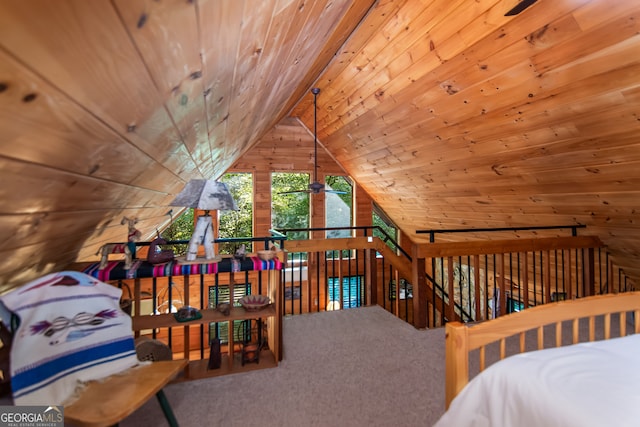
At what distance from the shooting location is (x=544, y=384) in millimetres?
1014

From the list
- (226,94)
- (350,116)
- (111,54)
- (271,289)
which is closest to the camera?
(111,54)

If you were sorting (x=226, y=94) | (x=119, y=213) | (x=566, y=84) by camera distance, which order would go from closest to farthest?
(x=226, y=94) → (x=119, y=213) → (x=566, y=84)

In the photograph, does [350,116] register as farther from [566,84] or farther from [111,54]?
[111,54]

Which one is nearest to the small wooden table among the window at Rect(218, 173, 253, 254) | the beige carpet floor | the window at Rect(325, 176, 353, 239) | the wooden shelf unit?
the beige carpet floor

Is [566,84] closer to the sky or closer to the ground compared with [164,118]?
closer to the sky

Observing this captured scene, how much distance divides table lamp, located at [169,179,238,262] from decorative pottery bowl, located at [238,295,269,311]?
40 centimetres

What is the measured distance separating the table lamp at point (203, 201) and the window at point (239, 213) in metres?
4.01

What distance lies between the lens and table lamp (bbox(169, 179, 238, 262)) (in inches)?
78.8

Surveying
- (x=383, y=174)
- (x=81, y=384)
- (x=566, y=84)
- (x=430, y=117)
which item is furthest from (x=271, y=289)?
(x=383, y=174)

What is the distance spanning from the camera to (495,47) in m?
2.12

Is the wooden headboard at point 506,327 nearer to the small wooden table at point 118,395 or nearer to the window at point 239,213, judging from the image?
the small wooden table at point 118,395

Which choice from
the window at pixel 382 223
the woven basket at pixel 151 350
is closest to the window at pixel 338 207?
the window at pixel 382 223

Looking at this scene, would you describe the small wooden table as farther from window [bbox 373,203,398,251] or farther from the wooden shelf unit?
window [bbox 373,203,398,251]

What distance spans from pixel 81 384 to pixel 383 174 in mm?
4745
